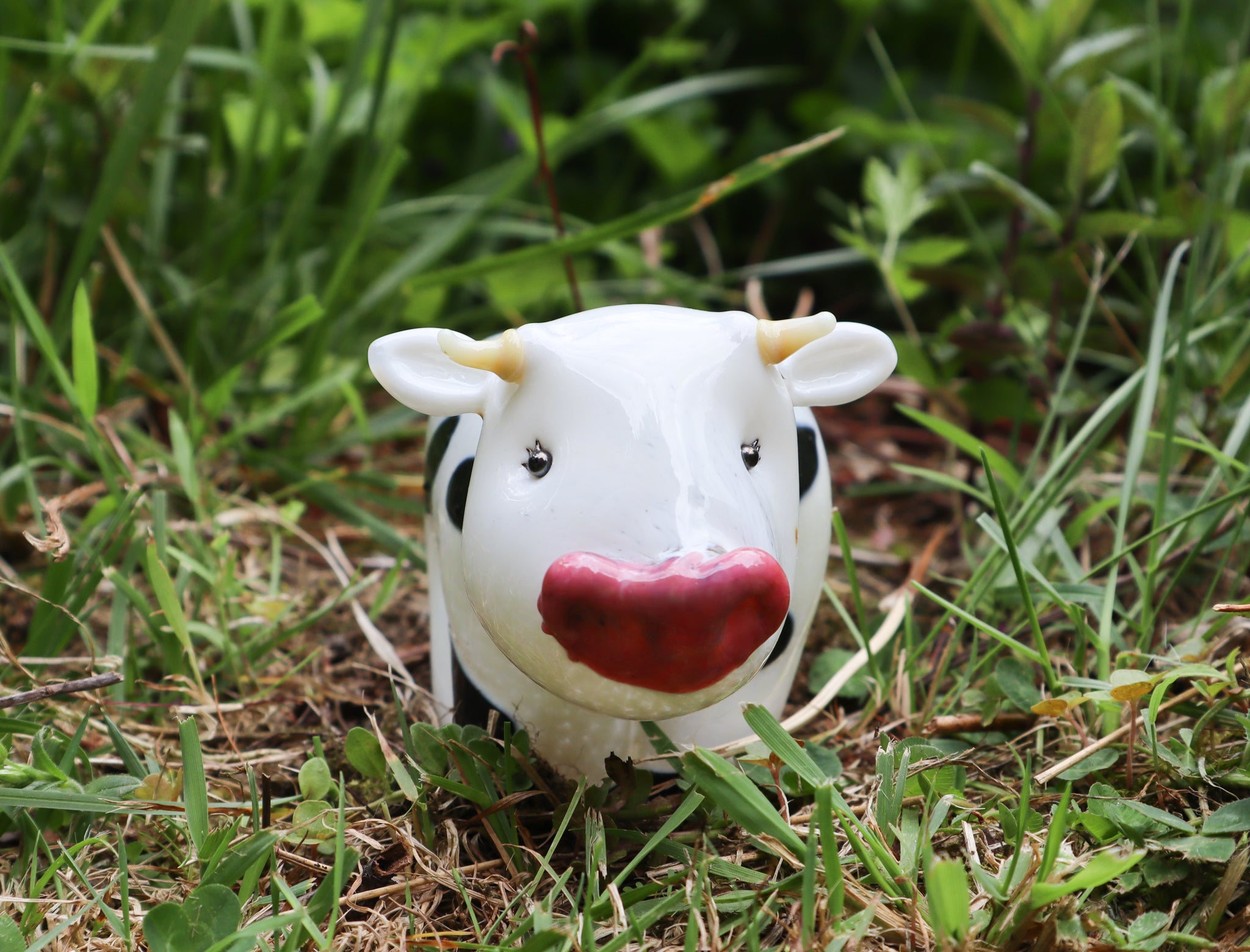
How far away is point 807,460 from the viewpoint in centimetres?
124

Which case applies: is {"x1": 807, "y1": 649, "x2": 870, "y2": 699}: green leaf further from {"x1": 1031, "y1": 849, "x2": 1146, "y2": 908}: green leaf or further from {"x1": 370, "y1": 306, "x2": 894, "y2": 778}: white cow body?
{"x1": 1031, "y1": 849, "x2": 1146, "y2": 908}: green leaf

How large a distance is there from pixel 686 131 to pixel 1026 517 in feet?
4.80

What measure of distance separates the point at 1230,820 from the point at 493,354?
2.69 feet

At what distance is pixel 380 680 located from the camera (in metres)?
1.44

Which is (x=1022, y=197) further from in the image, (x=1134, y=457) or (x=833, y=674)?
(x=833, y=674)

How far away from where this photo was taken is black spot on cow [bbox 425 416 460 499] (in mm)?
1296

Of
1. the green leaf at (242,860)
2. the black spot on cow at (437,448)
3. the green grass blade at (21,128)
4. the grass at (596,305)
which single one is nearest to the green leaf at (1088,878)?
the grass at (596,305)

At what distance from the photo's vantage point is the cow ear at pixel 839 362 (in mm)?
1148

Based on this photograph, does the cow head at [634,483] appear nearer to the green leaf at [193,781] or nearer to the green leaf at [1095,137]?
the green leaf at [193,781]

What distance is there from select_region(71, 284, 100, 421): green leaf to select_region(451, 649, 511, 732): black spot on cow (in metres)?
0.69

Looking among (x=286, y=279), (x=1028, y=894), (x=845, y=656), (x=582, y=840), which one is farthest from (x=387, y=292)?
(x=1028, y=894)

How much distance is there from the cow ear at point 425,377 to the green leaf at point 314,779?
0.39m

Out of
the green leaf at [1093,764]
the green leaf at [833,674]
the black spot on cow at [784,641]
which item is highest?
the black spot on cow at [784,641]

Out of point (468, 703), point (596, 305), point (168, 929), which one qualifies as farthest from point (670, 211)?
point (168, 929)
